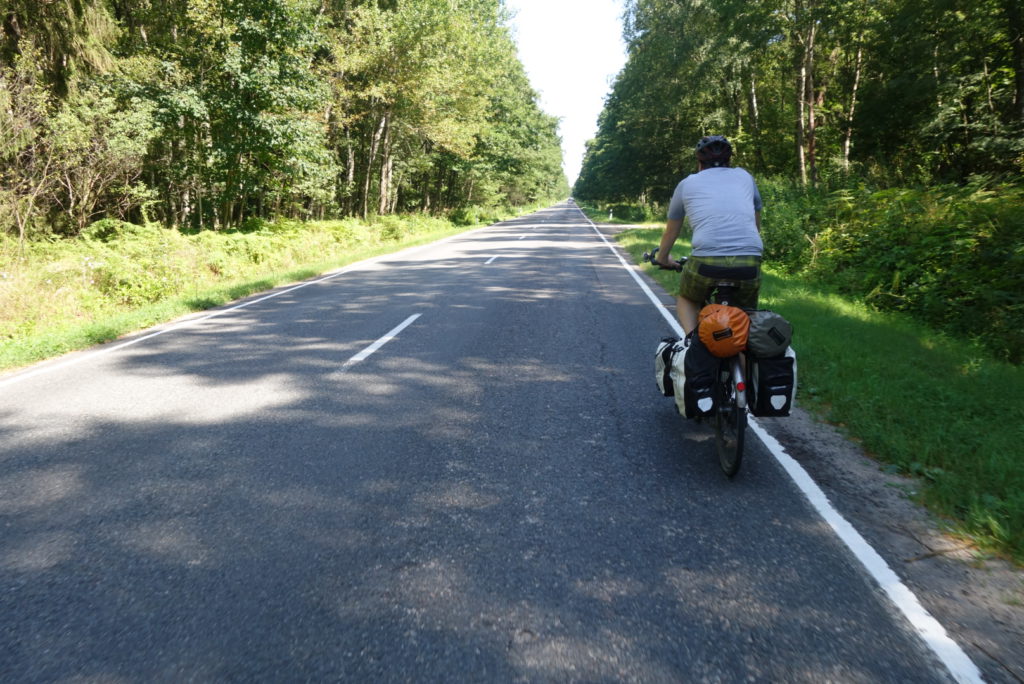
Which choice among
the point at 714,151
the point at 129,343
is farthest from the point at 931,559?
the point at 129,343

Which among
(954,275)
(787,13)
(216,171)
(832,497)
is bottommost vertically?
(832,497)

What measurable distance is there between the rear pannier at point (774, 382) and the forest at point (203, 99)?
16.0 metres

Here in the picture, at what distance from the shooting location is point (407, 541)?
3020 mm

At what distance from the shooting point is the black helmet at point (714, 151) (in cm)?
422

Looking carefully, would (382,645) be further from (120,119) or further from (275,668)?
(120,119)

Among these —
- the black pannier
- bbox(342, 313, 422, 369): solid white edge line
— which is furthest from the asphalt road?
bbox(342, 313, 422, 369): solid white edge line

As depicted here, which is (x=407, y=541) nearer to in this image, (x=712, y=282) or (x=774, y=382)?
(x=774, y=382)

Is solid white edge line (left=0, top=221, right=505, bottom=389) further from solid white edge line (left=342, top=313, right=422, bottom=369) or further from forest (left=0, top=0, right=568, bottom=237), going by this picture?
forest (left=0, top=0, right=568, bottom=237)

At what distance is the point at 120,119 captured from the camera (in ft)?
52.4

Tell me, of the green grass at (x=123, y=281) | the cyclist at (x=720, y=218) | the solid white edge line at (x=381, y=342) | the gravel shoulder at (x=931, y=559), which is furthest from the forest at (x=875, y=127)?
the green grass at (x=123, y=281)

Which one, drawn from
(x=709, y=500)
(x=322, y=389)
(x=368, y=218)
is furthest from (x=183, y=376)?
(x=368, y=218)

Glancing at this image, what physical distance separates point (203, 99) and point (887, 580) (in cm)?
2033

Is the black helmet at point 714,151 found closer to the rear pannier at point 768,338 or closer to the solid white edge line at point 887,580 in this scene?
the rear pannier at point 768,338

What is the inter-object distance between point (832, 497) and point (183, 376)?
587cm
